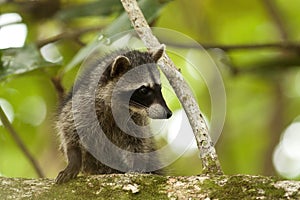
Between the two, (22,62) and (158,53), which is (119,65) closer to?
(158,53)

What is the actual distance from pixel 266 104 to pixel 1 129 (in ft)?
9.84

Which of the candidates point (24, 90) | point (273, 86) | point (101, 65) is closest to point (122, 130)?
point (101, 65)

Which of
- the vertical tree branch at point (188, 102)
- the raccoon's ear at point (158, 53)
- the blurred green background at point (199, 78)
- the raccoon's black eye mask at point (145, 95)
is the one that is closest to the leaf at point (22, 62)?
the blurred green background at point (199, 78)

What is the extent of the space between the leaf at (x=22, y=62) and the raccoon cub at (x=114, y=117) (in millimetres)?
332

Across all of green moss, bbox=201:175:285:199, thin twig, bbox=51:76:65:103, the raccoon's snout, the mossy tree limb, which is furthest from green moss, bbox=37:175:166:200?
thin twig, bbox=51:76:65:103

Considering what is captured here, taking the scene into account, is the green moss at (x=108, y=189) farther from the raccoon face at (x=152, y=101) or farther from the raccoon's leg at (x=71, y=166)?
the raccoon face at (x=152, y=101)

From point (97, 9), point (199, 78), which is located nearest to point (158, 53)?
point (97, 9)

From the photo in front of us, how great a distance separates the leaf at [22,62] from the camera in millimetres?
5398

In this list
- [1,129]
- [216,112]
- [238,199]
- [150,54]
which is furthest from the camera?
[1,129]

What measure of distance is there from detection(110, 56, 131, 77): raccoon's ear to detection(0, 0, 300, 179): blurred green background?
52cm

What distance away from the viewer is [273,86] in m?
7.91

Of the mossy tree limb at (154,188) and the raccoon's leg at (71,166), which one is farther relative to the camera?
the raccoon's leg at (71,166)

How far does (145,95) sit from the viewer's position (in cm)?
505

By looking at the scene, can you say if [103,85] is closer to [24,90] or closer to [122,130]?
[122,130]
